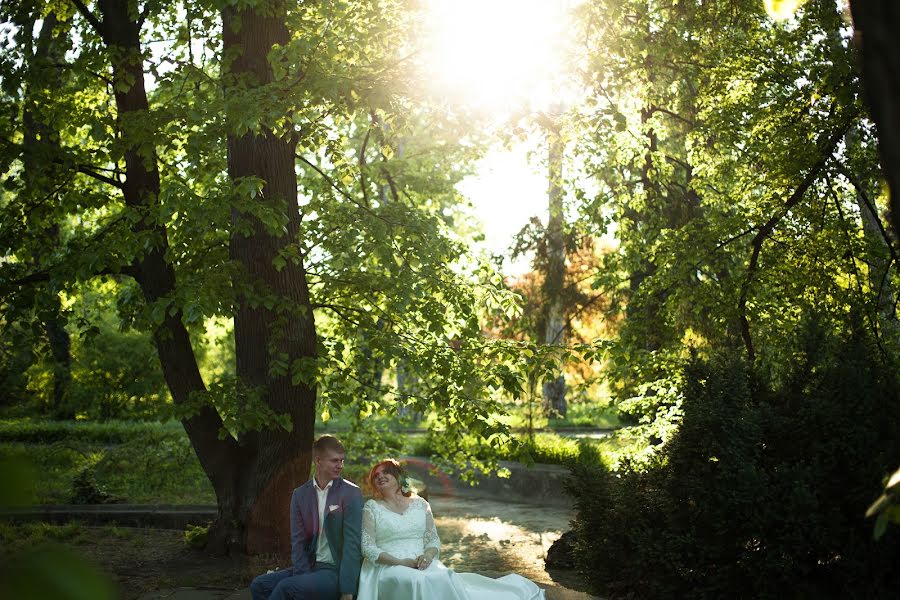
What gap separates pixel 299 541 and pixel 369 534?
0.57 meters

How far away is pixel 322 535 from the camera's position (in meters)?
7.51

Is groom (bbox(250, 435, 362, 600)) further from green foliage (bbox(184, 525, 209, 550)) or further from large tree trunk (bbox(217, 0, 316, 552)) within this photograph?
green foliage (bbox(184, 525, 209, 550))

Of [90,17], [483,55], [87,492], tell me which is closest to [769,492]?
[483,55]

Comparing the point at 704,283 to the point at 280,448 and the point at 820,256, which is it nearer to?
the point at 820,256

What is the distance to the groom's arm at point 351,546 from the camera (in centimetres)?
738

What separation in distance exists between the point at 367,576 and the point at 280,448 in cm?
441

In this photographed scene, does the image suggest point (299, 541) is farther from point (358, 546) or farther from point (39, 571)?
point (39, 571)

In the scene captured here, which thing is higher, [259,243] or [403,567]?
[259,243]

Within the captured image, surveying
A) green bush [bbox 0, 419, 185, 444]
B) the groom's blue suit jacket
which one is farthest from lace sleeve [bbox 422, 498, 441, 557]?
green bush [bbox 0, 419, 185, 444]

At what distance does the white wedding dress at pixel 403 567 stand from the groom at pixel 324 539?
0.25m

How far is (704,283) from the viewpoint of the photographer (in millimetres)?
13234

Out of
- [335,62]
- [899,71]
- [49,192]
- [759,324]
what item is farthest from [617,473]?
[899,71]

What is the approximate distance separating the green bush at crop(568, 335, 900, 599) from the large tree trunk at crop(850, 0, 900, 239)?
6130 mm

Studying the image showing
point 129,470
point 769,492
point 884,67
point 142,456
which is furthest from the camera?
point 142,456
